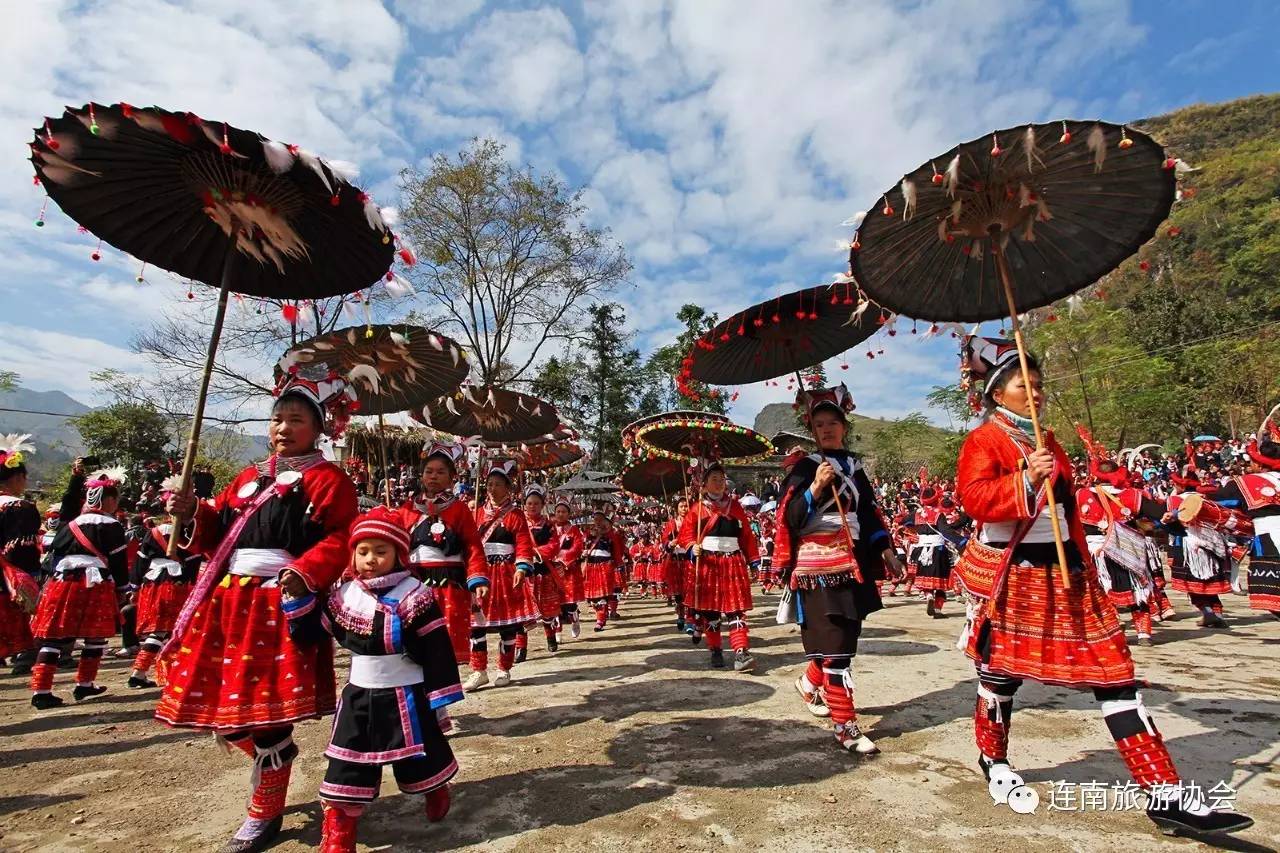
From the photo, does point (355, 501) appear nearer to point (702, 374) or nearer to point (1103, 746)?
point (702, 374)

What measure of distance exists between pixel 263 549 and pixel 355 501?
49cm

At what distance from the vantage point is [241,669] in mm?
3150

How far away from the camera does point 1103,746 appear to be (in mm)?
4117

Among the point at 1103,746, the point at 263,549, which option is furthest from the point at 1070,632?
the point at 263,549

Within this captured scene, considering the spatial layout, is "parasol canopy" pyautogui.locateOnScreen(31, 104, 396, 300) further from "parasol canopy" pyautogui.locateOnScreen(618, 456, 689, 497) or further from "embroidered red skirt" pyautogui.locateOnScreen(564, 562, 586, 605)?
"embroidered red skirt" pyautogui.locateOnScreen(564, 562, 586, 605)

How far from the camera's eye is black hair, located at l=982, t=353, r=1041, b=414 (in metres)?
3.62

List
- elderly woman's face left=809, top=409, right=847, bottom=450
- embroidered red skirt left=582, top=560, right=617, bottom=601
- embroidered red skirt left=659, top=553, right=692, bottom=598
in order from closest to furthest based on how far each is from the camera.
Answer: elderly woman's face left=809, top=409, right=847, bottom=450, embroidered red skirt left=659, top=553, right=692, bottom=598, embroidered red skirt left=582, top=560, right=617, bottom=601

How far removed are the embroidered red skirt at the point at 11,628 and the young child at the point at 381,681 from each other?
4784 millimetres

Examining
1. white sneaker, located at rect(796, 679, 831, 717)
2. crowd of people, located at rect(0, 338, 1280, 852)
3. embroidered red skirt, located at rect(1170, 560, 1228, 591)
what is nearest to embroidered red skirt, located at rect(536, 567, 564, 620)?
crowd of people, located at rect(0, 338, 1280, 852)

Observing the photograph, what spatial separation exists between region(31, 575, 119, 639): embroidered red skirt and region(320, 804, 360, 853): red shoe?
5.22m

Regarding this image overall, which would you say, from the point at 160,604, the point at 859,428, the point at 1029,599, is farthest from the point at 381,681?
the point at 859,428

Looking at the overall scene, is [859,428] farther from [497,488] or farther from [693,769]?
[693,769]

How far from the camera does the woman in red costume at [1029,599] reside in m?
3.06

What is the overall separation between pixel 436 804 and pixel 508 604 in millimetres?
3871
